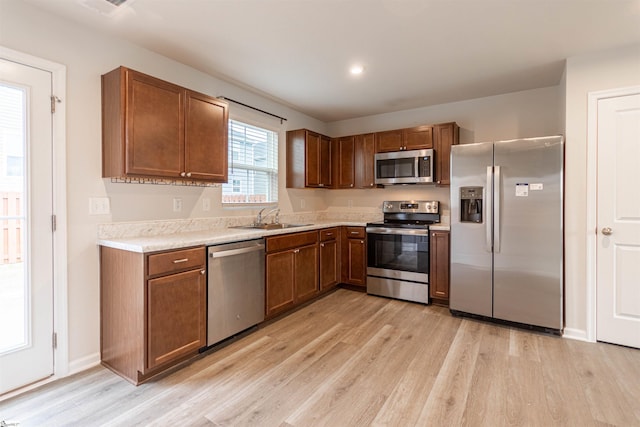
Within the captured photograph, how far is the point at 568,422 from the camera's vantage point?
1729mm

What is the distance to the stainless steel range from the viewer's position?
12.2ft

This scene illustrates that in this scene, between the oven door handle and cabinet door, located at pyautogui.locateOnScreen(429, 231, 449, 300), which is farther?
the oven door handle

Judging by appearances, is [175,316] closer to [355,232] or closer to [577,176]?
[355,232]

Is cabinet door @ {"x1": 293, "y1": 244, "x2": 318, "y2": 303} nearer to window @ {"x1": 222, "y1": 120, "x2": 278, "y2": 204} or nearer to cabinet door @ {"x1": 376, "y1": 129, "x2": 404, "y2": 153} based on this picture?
window @ {"x1": 222, "y1": 120, "x2": 278, "y2": 204}

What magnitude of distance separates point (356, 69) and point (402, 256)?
221cm

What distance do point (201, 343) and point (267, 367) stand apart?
554mm

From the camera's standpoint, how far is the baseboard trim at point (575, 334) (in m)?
2.78

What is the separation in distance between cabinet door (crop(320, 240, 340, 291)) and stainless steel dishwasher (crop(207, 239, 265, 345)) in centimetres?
109

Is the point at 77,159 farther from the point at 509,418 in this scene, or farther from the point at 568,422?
the point at 568,422

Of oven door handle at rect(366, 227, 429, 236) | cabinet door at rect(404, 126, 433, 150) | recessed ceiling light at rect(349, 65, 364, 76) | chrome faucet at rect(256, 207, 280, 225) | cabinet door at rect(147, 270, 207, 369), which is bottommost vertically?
cabinet door at rect(147, 270, 207, 369)

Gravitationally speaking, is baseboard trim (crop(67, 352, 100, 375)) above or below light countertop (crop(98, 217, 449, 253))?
below

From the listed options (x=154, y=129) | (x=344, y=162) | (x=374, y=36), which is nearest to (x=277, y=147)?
(x=344, y=162)

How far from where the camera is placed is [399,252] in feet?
12.7

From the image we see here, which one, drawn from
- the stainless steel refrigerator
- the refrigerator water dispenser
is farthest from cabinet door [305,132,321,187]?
the refrigerator water dispenser
